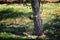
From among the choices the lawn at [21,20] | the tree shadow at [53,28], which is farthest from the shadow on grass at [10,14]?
the tree shadow at [53,28]

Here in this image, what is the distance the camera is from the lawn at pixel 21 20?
7.35m

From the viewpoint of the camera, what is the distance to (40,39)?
22.4 ft

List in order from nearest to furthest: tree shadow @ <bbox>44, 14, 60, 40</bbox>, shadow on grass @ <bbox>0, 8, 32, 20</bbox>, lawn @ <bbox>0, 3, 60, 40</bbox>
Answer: tree shadow @ <bbox>44, 14, 60, 40</bbox> < lawn @ <bbox>0, 3, 60, 40</bbox> < shadow on grass @ <bbox>0, 8, 32, 20</bbox>

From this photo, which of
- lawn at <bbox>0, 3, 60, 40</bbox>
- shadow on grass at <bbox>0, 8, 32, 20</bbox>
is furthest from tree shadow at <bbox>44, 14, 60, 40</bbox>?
shadow on grass at <bbox>0, 8, 32, 20</bbox>

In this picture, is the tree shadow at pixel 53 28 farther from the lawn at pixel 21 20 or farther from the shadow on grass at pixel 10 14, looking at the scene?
the shadow on grass at pixel 10 14

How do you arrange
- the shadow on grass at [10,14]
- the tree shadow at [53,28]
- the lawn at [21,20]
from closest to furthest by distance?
the tree shadow at [53,28], the lawn at [21,20], the shadow on grass at [10,14]

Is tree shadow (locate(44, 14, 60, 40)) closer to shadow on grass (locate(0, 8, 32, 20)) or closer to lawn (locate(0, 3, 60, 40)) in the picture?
lawn (locate(0, 3, 60, 40))

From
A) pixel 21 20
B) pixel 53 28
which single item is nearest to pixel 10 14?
pixel 21 20

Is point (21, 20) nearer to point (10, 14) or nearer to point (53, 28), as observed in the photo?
point (10, 14)

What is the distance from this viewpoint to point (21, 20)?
8.81 metres

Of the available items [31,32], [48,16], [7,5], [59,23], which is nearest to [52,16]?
[48,16]

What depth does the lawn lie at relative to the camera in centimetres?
735

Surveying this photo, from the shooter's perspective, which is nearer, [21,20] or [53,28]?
[53,28]

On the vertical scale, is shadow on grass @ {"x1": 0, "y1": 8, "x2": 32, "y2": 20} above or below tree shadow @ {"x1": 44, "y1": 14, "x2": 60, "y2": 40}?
above
